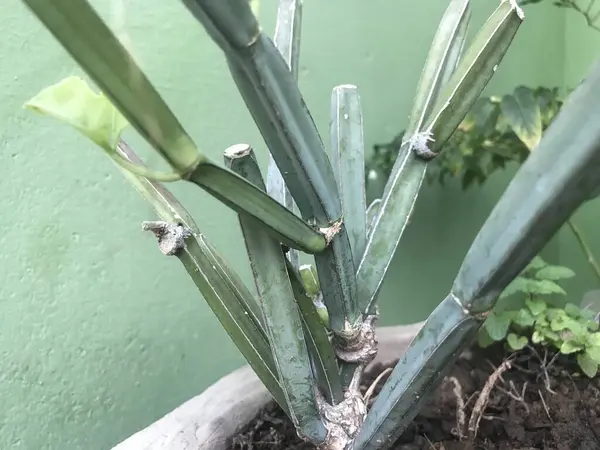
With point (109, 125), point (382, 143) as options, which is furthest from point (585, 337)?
point (109, 125)

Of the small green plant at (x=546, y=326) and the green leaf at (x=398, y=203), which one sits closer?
the green leaf at (x=398, y=203)

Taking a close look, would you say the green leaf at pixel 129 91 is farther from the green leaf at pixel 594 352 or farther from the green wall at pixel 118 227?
the green leaf at pixel 594 352

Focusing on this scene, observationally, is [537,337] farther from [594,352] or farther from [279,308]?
[279,308]

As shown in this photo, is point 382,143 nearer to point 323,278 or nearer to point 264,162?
point 264,162

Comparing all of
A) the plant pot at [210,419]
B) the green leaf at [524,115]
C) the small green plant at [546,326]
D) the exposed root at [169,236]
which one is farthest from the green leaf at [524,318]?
the exposed root at [169,236]

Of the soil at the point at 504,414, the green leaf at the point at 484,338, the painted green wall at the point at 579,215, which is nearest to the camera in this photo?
the soil at the point at 504,414

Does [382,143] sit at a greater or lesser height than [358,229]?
lesser

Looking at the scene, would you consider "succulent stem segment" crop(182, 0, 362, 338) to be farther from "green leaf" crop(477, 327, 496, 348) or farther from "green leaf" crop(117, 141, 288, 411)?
"green leaf" crop(477, 327, 496, 348)
